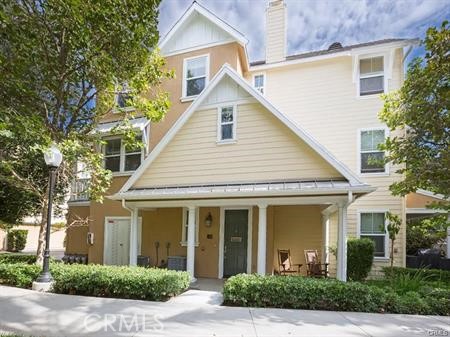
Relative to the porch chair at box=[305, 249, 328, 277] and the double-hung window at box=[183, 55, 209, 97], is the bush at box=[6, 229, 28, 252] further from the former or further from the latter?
the porch chair at box=[305, 249, 328, 277]

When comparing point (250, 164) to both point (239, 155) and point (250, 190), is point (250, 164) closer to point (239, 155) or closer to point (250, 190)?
point (239, 155)

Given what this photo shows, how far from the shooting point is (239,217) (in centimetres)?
1189

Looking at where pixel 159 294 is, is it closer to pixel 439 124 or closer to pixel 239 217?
pixel 239 217

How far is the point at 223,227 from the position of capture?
12.0 meters

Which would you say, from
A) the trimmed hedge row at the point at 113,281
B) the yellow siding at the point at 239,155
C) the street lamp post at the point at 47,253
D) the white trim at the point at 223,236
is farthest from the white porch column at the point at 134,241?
the white trim at the point at 223,236

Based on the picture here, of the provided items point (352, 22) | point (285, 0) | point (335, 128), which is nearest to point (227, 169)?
point (335, 128)

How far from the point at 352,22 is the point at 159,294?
12.1 meters

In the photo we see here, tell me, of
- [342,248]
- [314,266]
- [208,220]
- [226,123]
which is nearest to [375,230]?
[314,266]

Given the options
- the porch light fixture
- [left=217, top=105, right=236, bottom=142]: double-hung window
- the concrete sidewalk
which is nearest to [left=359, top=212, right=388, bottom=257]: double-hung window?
the concrete sidewalk

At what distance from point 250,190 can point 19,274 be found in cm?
700

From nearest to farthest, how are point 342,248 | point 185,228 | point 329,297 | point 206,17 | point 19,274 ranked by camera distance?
point 329,297, point 342,248, point 19,274, point 185,228, point 206,17

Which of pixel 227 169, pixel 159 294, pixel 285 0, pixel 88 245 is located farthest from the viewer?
pixel 285 0

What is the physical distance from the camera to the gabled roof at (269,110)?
349 inches

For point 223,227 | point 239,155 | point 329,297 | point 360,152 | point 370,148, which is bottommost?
point 329,297
